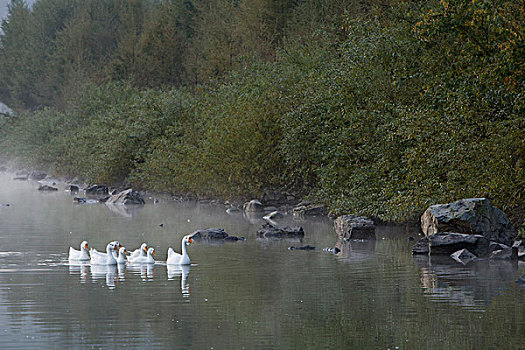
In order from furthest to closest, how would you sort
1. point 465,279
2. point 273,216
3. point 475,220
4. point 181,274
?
point 273,216 < point 475,220 < point 181,274 < point 465,279

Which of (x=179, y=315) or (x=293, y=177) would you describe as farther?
(x=293, y=177)

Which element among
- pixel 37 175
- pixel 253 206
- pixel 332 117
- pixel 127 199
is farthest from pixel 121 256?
pixel 37 175

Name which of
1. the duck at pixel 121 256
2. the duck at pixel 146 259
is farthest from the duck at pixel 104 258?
the duck at pixel 146 259

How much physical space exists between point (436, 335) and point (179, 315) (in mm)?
3761

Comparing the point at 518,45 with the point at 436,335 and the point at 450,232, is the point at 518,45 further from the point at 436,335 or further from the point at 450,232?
the point at 436,335

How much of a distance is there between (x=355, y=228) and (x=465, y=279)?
24.3ft

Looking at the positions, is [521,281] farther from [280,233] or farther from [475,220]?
[280,233]

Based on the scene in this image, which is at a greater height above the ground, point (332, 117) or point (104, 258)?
point (332, 117)

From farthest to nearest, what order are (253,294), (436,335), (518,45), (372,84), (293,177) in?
(293,177)
(372,84)
(518,45)
(253,294)
(436,335)

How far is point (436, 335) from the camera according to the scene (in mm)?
11289

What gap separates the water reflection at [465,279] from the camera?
45.8 feet

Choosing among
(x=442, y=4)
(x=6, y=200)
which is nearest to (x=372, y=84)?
(x=442, y=4)

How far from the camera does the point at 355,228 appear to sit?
23.3m

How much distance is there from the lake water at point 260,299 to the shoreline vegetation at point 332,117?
2.67 meters
